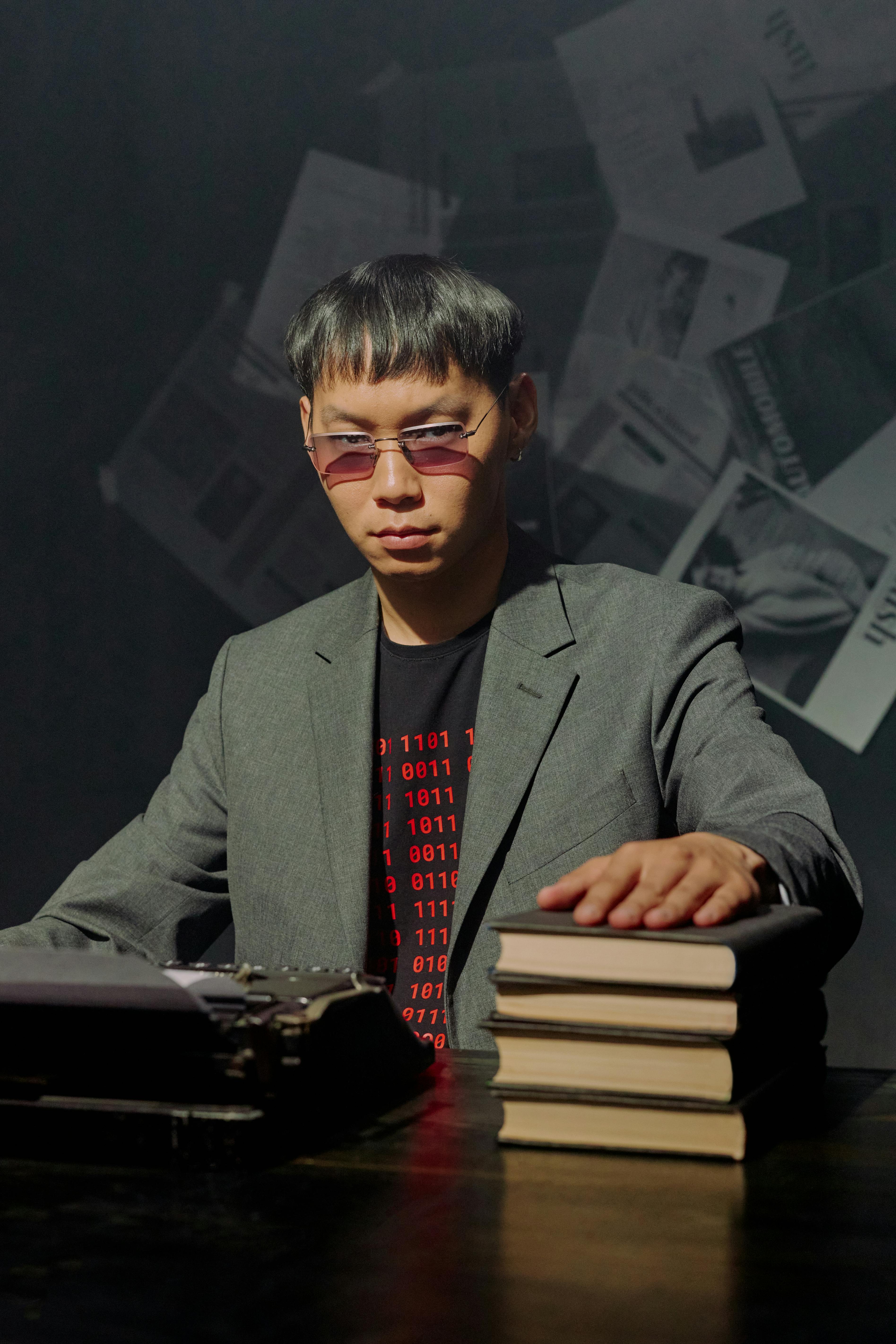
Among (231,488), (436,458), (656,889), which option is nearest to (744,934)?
(656,889)

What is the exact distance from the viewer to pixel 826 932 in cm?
103

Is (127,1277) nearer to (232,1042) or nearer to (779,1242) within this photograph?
(232,1042)

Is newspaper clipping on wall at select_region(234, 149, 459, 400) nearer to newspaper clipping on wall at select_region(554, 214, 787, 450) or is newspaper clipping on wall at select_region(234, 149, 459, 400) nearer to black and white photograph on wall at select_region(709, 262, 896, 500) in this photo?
newspaper clipping on wall at select_region(554, 214, 787, 450)

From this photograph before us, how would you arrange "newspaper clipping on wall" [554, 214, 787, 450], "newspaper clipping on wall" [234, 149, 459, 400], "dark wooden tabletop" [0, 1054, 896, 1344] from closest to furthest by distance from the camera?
1. "dark wooden tabletop" [0, 1054, 896, 1344]
2. "newspaper clipping on wall" [554, 214, 787, 450]
3. "newspaper clipping on wall" [234, 149, 459, 400]

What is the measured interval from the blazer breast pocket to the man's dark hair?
0.48 metres

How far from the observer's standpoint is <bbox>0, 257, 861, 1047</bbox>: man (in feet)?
4.94

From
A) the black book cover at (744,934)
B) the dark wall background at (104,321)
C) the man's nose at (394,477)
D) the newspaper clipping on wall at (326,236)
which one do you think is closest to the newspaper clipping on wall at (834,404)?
the newspaper clipping on wall at (326,236)

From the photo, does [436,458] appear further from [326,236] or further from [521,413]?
[326,236]

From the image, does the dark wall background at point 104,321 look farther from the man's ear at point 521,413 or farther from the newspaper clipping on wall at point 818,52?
the man's ear at point 521,413

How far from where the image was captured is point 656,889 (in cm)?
86

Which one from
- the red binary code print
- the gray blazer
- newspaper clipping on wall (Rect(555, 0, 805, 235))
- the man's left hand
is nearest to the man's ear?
the gray blazer

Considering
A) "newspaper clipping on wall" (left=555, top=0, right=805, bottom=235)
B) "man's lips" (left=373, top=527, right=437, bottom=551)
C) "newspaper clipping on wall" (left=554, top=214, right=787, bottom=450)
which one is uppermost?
"newspaper clipping on wall" (left=555, top=0, right=805, bottom=235)

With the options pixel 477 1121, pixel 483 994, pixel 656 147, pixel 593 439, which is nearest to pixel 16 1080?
pixel 477 1121

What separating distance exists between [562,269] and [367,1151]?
245cm
